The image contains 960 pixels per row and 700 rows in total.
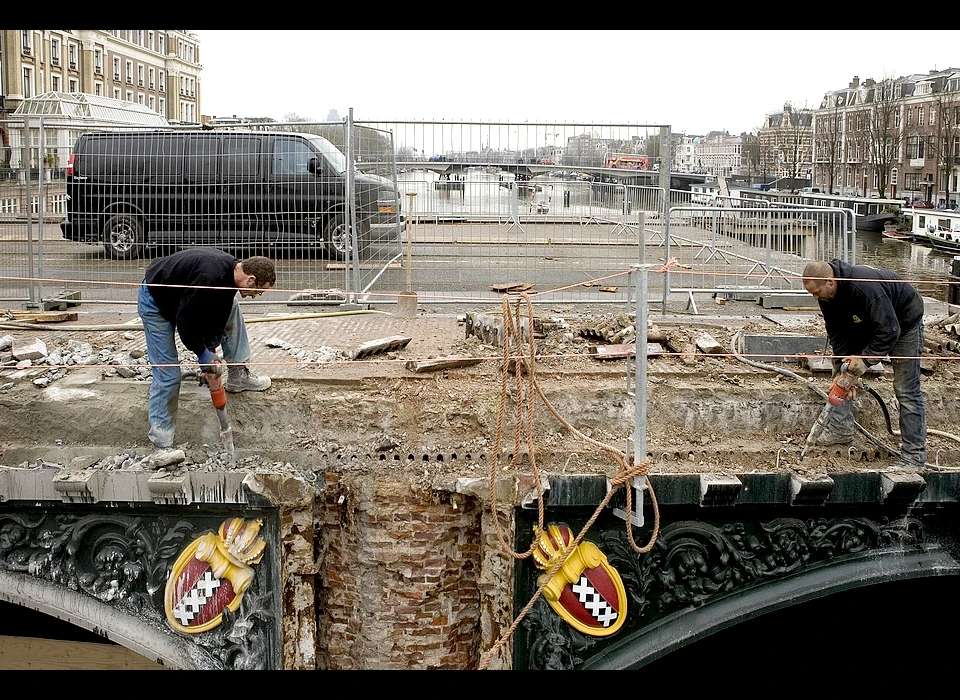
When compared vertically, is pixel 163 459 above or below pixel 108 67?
below

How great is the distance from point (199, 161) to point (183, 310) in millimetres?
5250

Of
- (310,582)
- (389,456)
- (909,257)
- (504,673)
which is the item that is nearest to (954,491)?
(504,673)

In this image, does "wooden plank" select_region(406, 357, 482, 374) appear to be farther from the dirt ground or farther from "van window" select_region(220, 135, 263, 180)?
"van window" select_region(220, 135, 263, 180)

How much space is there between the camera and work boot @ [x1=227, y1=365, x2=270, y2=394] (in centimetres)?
778

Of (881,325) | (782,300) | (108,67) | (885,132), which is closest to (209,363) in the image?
(881,325)

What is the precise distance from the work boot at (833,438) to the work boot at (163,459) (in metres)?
5.01

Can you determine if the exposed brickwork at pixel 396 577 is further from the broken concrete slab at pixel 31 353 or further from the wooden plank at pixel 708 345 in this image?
the broken concrete slab at pixel 31 353

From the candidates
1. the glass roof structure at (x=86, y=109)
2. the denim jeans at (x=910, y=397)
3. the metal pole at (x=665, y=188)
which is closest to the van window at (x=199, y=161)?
the metal pole at (x=665, y=188)

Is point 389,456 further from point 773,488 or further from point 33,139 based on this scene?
point 33,139

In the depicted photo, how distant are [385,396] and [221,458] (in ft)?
4.68

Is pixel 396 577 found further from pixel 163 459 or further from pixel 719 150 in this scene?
pixel 719 150

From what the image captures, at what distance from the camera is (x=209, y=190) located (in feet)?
38.5

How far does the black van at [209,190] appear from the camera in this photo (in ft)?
38.3

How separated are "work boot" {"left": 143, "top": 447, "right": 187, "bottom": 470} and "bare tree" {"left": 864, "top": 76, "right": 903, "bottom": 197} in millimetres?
70700
